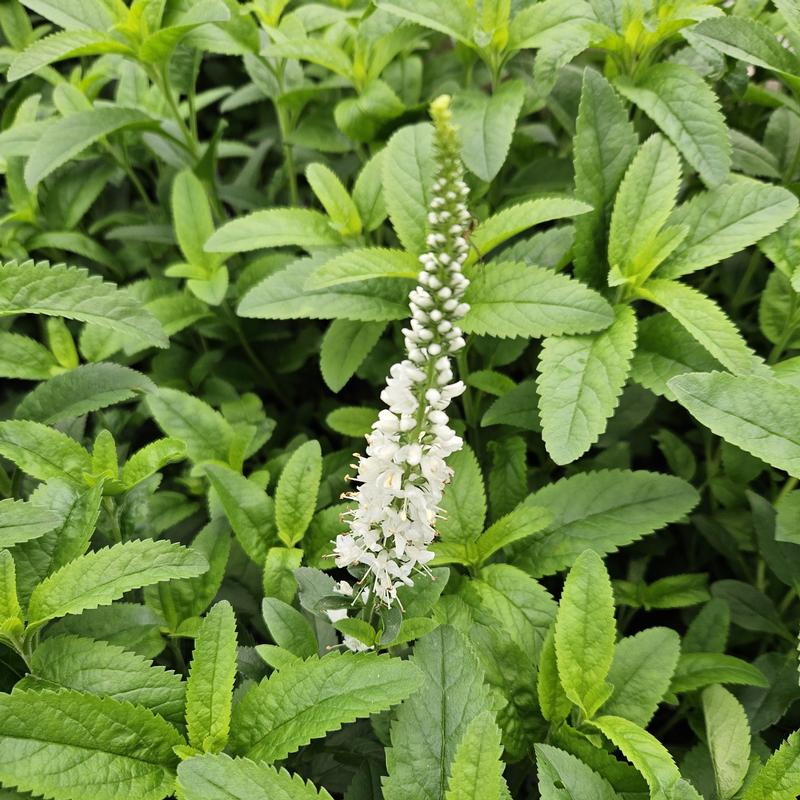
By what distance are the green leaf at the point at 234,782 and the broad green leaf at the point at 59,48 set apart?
6.42 feet

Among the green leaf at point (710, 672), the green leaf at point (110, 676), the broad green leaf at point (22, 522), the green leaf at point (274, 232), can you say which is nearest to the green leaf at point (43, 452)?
the broad green leaf at point (22, 522)

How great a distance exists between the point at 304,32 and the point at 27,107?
1.10 meters

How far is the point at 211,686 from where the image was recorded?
163 centimetres

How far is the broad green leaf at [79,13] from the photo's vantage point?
246cm

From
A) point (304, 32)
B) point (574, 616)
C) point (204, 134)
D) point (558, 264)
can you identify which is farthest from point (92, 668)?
point (204, 134)

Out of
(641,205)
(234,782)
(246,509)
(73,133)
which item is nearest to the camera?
(234,782)

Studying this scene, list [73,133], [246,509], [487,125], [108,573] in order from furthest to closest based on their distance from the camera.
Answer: [73,133] < [487,125] < [246,509] < [108,573]

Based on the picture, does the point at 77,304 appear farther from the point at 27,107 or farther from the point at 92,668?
the point at 27,107

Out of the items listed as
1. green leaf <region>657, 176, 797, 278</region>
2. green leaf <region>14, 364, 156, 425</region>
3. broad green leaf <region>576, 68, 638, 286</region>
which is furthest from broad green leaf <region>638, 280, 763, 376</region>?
green leaf <region>14, 364, 156, 425</region>

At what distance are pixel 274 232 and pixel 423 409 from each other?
1.12m

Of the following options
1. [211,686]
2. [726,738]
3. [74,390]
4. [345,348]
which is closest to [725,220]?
[345,348]

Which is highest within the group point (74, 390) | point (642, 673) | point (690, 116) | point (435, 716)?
point (690, 116)

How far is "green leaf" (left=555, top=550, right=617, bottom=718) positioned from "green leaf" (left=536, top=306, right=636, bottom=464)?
11.0 inches

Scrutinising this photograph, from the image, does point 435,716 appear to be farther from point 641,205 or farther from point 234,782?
point 641,205
